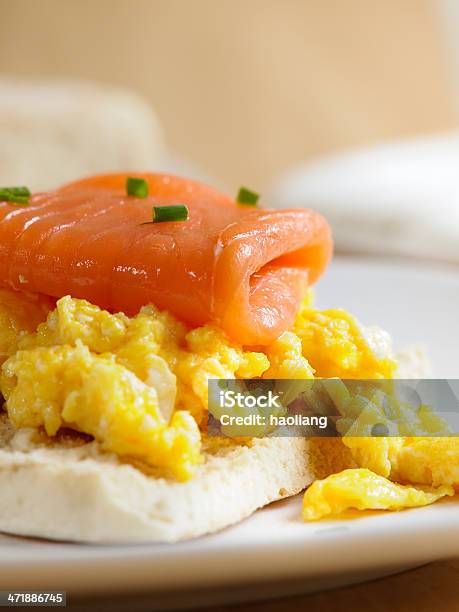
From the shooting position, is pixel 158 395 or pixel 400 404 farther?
pixel 400 404

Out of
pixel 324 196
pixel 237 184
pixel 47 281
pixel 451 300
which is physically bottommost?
pixel 237 184

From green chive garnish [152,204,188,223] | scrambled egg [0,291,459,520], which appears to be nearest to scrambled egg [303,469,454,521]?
scrambled egg [0,291,459,520]

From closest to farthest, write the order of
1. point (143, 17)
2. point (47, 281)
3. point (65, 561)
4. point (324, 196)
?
point (65, 561) → point (47, 281) → point (324, 196) → point (143, 17)

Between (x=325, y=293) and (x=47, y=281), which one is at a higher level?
(x=47, y=281)

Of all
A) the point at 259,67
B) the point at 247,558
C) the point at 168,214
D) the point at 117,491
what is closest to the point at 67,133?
the point at 259,67

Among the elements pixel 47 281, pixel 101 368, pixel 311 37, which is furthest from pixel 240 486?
pixel 311 37

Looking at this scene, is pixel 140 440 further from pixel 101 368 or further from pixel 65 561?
pixel 65 561

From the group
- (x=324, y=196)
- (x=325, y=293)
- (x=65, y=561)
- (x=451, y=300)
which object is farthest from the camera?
(x=324, y=196)

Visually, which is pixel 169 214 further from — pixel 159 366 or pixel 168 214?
pixel 159 366
